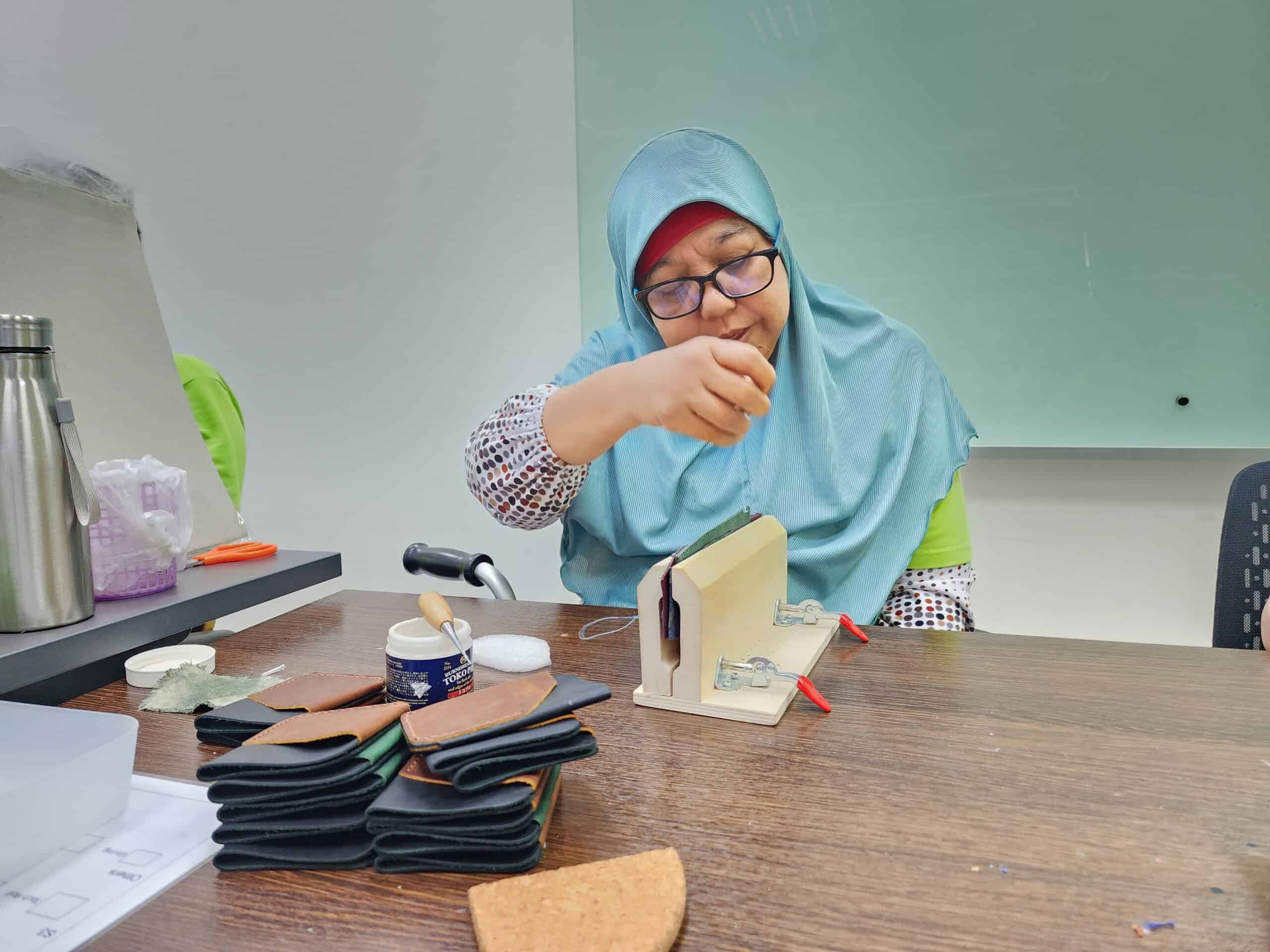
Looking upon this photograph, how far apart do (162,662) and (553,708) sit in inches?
23.2

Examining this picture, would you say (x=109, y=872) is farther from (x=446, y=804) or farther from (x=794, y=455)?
(x=794, y=455)

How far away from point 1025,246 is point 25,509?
2.03 meters

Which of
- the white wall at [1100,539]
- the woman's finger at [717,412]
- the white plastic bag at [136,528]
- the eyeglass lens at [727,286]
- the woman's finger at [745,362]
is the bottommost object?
the white wall at [1100,539]

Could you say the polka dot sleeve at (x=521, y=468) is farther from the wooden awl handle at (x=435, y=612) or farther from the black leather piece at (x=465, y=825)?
the black leather piece at (x=465, y=825)

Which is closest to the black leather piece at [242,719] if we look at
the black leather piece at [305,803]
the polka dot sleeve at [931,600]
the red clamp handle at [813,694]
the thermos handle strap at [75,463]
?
the black leather piece at [305,803]

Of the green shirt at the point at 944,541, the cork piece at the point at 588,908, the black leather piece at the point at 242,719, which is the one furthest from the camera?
the green shirt at the point at 944,541

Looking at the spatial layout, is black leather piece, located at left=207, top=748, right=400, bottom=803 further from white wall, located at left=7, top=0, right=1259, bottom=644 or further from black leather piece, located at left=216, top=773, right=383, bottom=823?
white wall, located at left=7, top=0, right=1259, bottom=644

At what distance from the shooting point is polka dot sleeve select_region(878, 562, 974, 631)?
125cm

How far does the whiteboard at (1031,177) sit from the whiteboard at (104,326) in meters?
1.43

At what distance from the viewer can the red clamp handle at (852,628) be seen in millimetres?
1007

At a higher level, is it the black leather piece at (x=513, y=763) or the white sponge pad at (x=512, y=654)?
the black leather piece at (x=513, y=763)

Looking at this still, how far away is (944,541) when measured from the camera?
1.28 meters

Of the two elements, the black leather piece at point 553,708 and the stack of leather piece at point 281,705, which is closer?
the black leather piece at point 553,708

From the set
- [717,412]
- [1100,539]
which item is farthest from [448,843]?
[1100,539]
